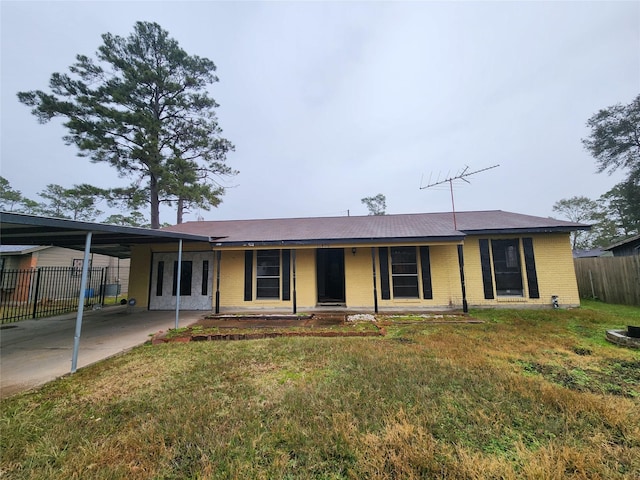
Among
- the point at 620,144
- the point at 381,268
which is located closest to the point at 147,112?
the point at 381,268

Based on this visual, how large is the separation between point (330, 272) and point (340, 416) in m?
9.25

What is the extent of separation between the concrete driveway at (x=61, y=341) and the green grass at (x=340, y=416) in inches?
23.7

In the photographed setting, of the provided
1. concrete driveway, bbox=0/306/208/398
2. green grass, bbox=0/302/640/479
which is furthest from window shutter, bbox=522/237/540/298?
concrete driveway, bbox=0/306/208/398

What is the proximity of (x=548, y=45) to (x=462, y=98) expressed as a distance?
230 inches

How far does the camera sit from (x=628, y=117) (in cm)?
1962

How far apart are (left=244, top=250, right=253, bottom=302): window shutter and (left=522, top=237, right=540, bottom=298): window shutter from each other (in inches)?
398

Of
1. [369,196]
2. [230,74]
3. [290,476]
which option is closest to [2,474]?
[290,476]

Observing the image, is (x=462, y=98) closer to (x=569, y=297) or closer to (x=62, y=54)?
(x=569, y=297)

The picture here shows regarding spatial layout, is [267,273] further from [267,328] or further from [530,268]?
[530,268]

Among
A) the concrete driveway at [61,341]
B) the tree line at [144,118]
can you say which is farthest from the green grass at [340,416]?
the tree line at [144,118]

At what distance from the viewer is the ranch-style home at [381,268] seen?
8.77 meters

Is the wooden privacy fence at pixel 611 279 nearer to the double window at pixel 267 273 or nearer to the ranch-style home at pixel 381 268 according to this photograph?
the ranch-style home at pixel 381 268

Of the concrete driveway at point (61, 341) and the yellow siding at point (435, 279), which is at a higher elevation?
the yellow siding at point (435, 279)

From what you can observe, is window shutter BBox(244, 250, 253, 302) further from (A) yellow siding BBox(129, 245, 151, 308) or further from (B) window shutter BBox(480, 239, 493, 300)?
(B) window shutter BBox(480, 239, 493, 300)
